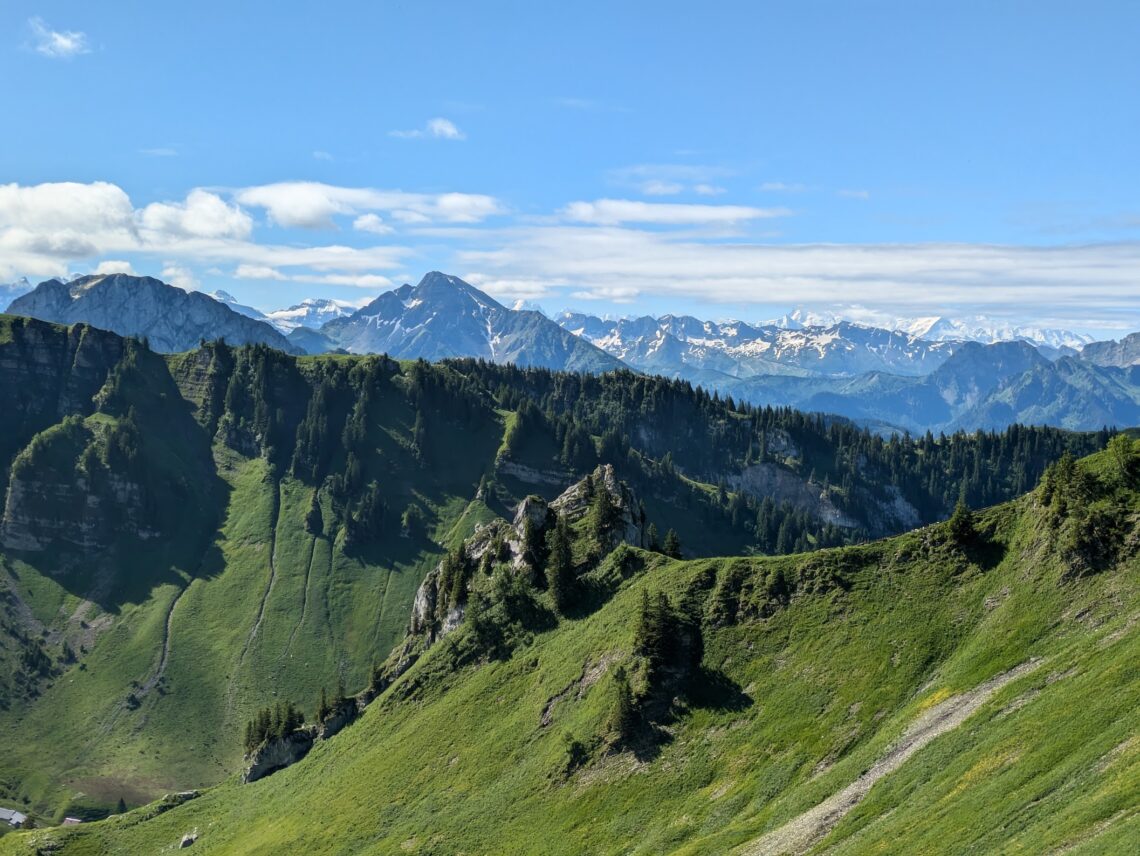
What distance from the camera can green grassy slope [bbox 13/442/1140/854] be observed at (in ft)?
181

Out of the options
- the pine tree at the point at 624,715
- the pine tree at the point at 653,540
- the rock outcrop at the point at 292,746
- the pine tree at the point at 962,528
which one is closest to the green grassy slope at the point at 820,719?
the pine tree at the point at 962,528

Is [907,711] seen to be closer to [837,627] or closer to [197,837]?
[837,627]

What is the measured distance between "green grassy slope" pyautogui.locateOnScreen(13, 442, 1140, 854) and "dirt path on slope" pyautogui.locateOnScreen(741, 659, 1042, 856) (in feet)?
2.37

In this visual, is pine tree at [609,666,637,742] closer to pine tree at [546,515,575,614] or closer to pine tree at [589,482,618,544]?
pine tree at [546,515,575,614]

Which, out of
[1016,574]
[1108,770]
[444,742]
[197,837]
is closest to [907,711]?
[1016,574]

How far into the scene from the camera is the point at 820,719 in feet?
264

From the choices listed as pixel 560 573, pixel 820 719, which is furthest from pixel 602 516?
pixel 820 719

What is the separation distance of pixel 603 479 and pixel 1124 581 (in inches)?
3428

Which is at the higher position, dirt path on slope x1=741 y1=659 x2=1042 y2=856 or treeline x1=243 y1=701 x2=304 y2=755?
dirt path on slope x1=741 y1=659 x2=1042 y2=856

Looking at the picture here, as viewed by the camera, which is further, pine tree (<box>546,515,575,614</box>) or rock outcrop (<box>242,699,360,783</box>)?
rock outcrop (<box>242,699,360,783</box>)

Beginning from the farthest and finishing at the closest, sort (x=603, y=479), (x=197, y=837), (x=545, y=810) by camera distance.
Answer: (x=603, y=479)
(x=197, y=837)
(x=545, y=810)

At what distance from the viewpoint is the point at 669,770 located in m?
85.4

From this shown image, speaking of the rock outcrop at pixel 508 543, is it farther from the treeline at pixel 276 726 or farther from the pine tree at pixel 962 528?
the pine tree at pixel 962 528

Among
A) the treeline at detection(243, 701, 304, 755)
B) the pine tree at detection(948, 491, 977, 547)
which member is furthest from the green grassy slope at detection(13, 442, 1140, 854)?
the treeline at detection(243, 701, 304, 755)
